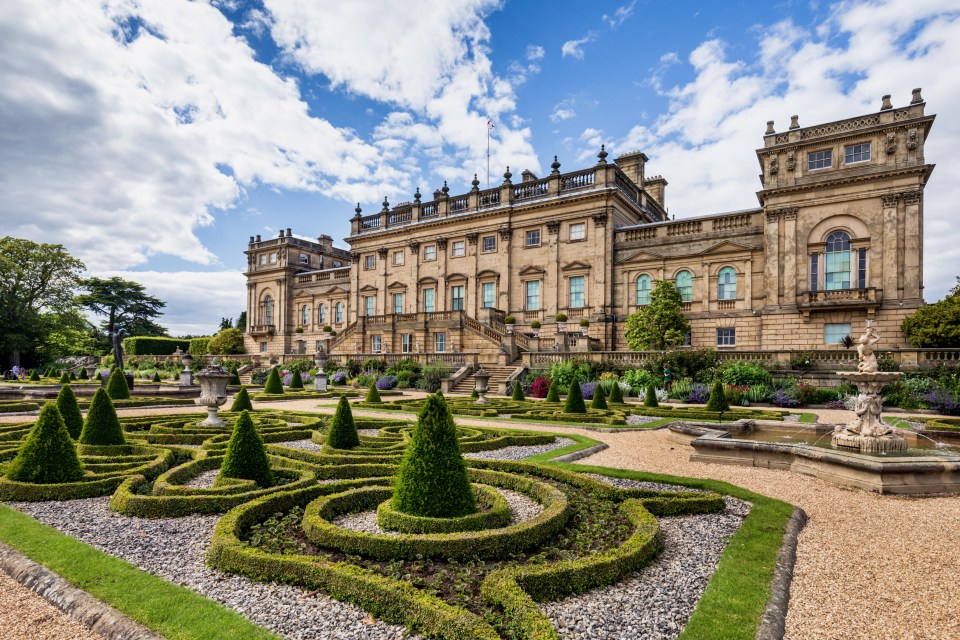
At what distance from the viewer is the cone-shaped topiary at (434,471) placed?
491cm

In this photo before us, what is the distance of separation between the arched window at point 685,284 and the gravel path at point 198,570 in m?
28.8

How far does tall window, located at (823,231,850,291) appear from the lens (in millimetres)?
25344

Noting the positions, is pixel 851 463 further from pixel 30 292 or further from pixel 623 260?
pixel 30 292

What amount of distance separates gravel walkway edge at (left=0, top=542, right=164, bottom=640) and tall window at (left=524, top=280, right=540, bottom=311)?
31381 mm

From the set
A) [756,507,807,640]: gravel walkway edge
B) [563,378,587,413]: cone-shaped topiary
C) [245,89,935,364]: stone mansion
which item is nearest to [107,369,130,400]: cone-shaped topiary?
[563,378,587,413]: cone-shaped topiary

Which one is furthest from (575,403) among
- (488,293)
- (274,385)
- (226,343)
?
(226,343)

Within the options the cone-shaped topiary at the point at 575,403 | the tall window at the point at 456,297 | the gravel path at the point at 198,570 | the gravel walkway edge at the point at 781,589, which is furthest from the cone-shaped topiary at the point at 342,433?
the tall window at the point at 456,297

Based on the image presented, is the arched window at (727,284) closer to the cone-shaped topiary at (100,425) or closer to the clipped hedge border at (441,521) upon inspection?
the clipped hedge border at (441,521)

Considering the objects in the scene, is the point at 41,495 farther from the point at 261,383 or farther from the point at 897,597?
the point at 261,383

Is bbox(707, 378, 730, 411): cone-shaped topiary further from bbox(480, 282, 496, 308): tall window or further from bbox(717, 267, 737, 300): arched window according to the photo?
bbox(480, 282, 496, 308): tall window

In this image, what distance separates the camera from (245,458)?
6.44 m

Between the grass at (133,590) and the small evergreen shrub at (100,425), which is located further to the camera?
the small evergreen shrub at (100,425)

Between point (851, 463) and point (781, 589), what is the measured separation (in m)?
4.43

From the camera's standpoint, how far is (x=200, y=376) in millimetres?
15719
